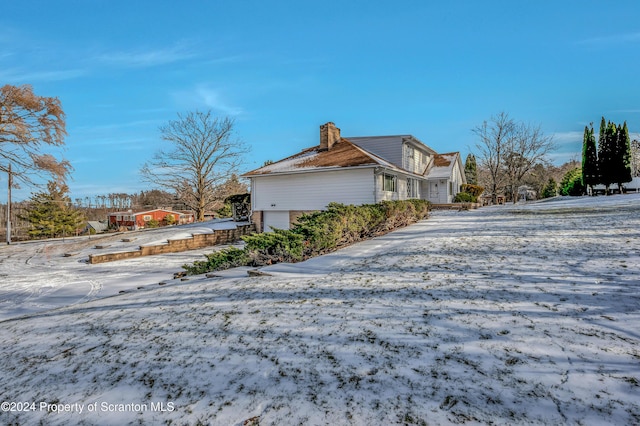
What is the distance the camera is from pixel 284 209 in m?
19.8

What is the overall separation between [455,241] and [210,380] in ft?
23.2

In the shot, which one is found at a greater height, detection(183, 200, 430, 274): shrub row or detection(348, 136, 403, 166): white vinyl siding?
detection(348, 136, 403, 166): white vinyl siding

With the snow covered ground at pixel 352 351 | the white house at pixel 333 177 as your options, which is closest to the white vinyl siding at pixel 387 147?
the white house at pixel 333 177

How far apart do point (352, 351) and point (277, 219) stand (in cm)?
1798

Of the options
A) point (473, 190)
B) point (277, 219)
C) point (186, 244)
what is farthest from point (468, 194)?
point (186, 244)

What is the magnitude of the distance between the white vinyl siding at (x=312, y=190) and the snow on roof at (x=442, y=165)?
12.2 m

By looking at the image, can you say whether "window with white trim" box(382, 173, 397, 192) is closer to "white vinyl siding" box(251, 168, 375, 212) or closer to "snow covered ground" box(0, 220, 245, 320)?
"white vinyl siding" box(251, 168, 375, 212)

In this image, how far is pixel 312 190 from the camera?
736 inches

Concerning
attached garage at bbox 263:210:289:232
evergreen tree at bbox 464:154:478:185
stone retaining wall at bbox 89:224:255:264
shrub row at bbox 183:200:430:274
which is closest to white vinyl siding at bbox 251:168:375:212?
attached garage at bbox 263:210:289:232

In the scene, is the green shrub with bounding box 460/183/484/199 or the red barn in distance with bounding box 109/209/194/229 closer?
the green shrub with bounding box 460/183/484/199

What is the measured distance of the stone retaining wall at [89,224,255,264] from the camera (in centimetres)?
1362

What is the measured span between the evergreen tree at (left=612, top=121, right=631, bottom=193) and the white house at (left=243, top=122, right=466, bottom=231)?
1548 centimetres

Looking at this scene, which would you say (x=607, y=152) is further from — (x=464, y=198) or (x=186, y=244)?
(x=186, y=244)

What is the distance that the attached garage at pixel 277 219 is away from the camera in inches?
789
